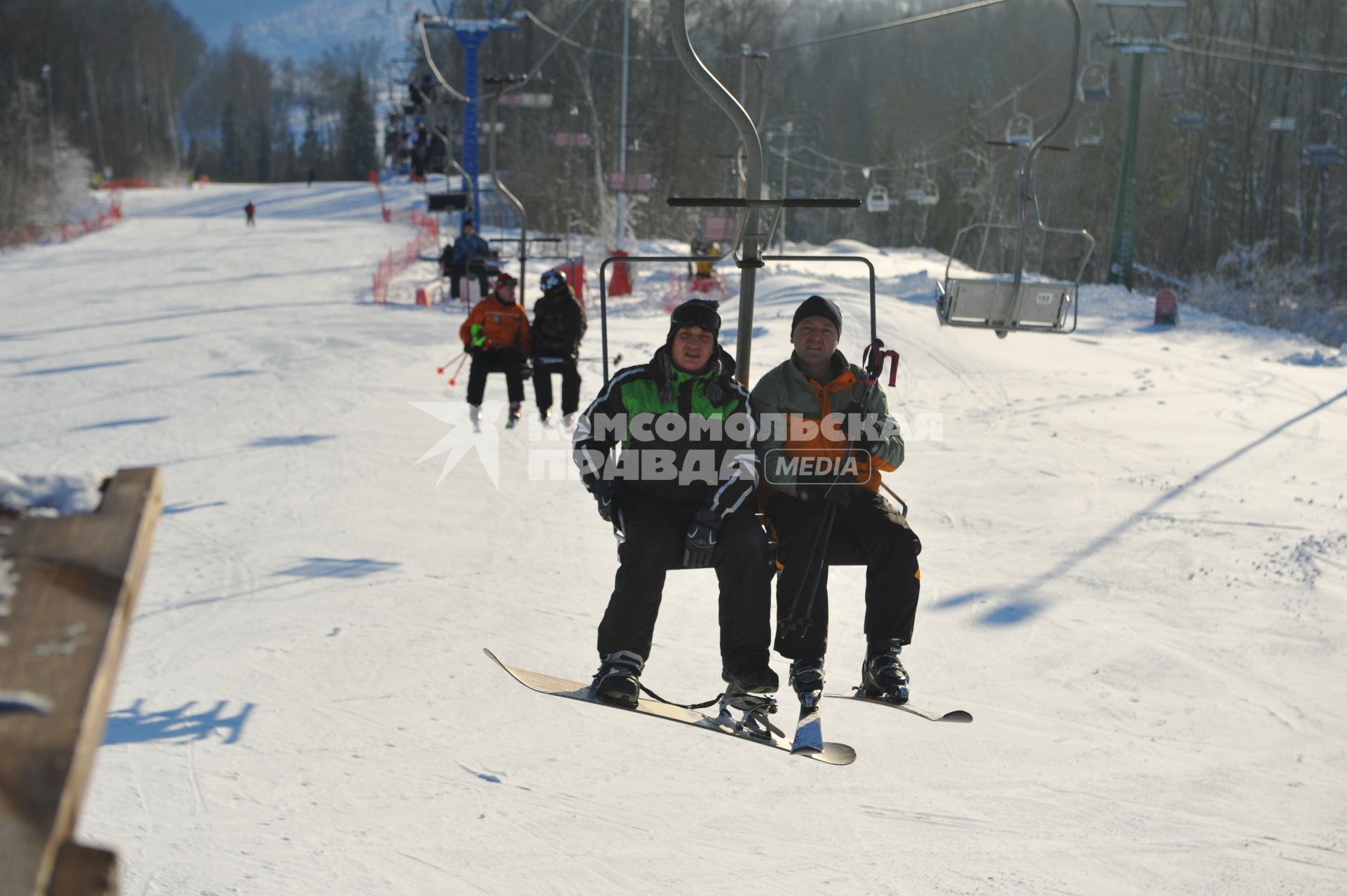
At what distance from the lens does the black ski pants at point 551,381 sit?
1051 centimetres

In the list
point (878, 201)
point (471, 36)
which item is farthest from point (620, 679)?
point (471, 36)

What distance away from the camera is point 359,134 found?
77188 mm

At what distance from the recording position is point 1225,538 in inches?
444

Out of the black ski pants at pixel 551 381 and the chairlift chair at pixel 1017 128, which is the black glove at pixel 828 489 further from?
the chairlift chair at pixel 1017 128

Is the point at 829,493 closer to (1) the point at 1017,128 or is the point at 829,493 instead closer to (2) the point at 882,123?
(1) the point at 1017,128

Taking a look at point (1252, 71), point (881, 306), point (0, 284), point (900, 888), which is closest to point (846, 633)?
point (900, 888)

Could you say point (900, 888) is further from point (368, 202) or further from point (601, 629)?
point (368, 202)

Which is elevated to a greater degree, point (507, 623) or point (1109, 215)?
point (1109, 215)

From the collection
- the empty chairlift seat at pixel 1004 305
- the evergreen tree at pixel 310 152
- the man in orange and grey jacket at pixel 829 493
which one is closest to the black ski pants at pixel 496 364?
the empty chairlift seat at pixel 1004 305

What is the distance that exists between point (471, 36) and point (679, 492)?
21.8 meters

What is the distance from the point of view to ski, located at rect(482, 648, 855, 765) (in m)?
4.35

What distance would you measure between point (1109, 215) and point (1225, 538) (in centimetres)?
4267

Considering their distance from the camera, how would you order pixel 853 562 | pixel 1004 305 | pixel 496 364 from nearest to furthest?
pixel 853 562 < pixel 1004 305 < pixel 496 364

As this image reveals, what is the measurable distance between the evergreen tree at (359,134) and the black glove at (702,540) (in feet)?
256
